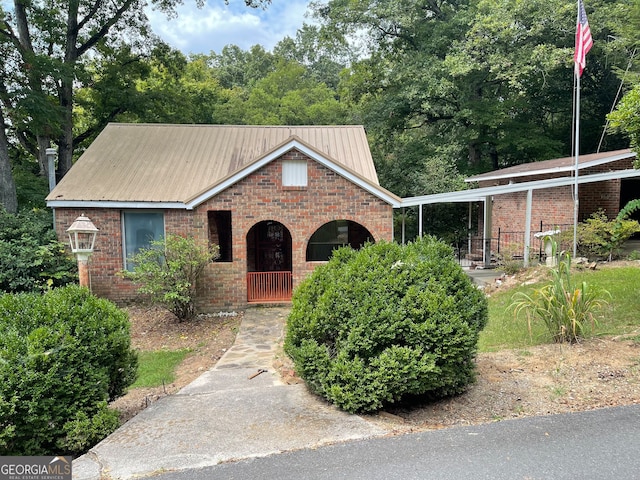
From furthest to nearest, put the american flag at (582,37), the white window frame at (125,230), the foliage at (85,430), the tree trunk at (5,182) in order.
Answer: the tree trunk at (5,182), the white window frame at (125,230), the american flag at (582,37), the foliage at (85,430)

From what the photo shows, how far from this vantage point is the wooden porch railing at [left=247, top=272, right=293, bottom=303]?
439 inches

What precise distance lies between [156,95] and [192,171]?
33.3 ft

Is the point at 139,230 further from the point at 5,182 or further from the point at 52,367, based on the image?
the point at 52,367

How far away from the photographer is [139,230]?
11.5 m

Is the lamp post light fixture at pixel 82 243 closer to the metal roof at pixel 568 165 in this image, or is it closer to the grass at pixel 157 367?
the grass at pixel 157 367

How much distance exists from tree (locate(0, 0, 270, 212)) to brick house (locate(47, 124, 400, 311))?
402cm

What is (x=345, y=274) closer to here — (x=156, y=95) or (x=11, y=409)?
(x=11, y=409)

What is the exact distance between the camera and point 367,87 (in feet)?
77.8

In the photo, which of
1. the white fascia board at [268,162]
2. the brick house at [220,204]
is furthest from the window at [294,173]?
the white fascia board at [268,162]

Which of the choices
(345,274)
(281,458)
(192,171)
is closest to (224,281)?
(192,171)

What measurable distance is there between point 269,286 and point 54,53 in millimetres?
16034

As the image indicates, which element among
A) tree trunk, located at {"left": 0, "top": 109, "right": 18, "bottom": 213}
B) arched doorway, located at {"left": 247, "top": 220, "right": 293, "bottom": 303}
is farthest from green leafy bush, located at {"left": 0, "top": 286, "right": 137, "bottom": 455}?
tree trunk, located at {"left": 0, "top": 109, "right": 18, "bottom": 213}

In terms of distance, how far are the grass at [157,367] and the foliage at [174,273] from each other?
1491 millimetres

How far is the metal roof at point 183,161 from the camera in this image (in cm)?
1070
